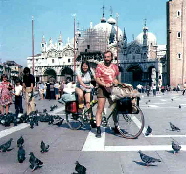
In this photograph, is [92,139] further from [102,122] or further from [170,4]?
[170,4]

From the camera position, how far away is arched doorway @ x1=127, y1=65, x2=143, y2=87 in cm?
6058

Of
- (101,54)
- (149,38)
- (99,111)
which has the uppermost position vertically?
(149,38)

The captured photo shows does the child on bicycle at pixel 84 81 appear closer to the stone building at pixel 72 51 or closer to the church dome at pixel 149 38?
the stone building at pixel 72 51

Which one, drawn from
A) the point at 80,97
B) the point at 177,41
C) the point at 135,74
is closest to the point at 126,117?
the point at 80,97

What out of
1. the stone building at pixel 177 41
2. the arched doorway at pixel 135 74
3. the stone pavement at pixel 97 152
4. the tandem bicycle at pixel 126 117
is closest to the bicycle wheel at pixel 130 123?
the tandem bicycle at pixel 126 117

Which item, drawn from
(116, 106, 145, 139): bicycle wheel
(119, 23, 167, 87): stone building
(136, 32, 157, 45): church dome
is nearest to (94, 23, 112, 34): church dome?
(119, 23, 167, 87): stone building

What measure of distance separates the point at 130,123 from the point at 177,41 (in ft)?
131

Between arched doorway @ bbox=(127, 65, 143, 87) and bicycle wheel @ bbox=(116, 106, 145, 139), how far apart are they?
5584cm

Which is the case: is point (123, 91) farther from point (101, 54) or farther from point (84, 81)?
point (101, 54)

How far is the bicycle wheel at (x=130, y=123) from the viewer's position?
4516 millimetres

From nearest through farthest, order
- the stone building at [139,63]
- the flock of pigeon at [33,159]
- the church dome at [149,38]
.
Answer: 1. the flock of pigeon at [33,159]
2. the stone building at [139,63]
3. the church dome at [149,38]

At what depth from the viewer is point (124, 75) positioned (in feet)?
198

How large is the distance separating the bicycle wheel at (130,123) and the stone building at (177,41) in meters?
39.0

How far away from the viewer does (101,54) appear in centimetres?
5812
